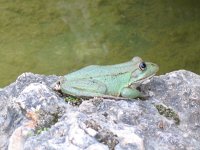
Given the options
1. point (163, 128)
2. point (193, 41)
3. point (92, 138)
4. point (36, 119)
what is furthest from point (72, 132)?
point (193, 41)

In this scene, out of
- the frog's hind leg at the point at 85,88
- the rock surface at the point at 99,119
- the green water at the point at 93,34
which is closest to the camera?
the rock surface at the point at 99,119

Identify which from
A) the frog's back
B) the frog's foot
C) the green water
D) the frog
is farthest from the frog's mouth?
the green water

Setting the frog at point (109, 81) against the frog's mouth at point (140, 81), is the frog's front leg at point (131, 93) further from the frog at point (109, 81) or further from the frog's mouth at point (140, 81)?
the frog's mouth at point (140, 81)

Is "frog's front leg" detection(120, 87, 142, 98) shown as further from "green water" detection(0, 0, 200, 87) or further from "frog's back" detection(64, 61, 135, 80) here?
"green water" detection(0, 0, 200, 87)

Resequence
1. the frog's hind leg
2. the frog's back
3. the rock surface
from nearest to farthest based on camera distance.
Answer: the rock surface → the frog's hind leg → the frog's back

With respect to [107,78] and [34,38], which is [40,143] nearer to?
[107,78]

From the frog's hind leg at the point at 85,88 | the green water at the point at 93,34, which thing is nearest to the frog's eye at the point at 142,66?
the frog's hind leg at the point at 85,88
